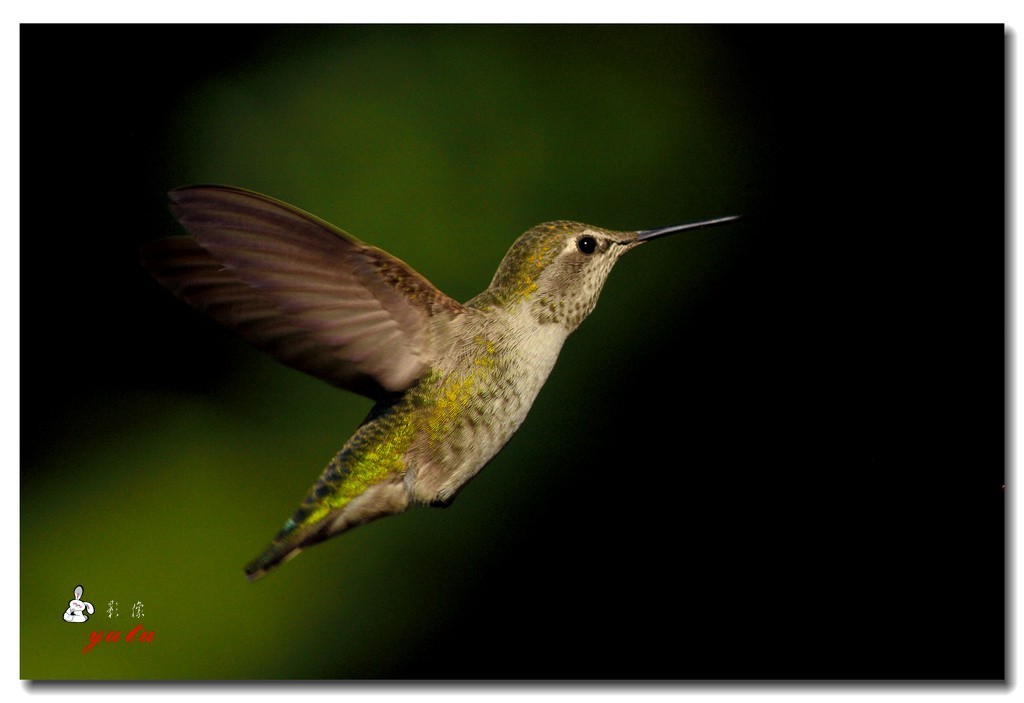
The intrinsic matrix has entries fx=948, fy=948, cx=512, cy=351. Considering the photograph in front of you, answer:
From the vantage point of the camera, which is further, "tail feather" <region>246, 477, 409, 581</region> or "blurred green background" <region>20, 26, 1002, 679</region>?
"blurred green background" <region>20, 26, 1002, 679</region>

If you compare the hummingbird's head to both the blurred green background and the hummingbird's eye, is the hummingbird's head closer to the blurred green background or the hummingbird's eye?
the hummingbird's eye

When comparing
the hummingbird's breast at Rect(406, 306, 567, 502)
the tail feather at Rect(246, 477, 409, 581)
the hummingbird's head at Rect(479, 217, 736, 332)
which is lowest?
the tail feather at Rect(246, 477, 409, 581)

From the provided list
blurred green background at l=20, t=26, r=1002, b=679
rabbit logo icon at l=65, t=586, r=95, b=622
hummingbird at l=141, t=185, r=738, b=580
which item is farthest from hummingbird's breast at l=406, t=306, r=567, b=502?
rabbit logo icon at l=65, t=586, r=95, b=622

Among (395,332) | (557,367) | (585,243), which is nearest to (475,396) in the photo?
(395,332)

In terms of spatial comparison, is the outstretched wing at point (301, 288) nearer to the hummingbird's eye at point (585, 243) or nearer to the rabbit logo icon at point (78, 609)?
the hummingbird's eye at point (585, 243)

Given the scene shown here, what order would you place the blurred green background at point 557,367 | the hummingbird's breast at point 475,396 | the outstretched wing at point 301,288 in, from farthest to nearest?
1. the blurred green background at point 557,367
2. the hummingbird's breast at point 475,396
3. the outstretched wing at point 301,288

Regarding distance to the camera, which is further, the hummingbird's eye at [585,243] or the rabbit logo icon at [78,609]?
the rabbit logo icon at [78,609]

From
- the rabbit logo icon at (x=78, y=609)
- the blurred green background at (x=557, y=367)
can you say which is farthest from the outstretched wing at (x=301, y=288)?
the rabbit logo icon at (x=78, y=609)
